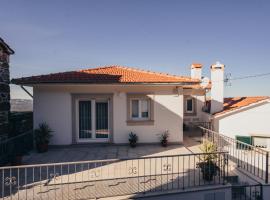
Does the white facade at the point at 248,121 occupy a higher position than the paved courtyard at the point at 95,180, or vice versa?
the white facade at the point at 248,121

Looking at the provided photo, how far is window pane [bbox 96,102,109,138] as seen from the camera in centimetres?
1038

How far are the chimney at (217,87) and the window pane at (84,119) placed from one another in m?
8.31

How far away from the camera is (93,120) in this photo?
1027cm

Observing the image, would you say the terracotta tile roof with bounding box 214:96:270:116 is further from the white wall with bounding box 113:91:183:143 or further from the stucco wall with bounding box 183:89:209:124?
the white wall with bounding box 113:91:183:143

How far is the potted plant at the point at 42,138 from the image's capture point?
928 centimetres

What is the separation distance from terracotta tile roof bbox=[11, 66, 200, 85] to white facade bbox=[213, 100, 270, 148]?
4533mm

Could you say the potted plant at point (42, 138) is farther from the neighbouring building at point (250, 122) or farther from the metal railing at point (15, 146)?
the neighbouring building at point (250, 122)

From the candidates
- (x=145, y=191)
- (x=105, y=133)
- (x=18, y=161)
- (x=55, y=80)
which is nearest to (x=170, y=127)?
(x=105, y=133)

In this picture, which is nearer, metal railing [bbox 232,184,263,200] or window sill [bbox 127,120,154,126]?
metal railing [bbox 232,184,263,200]

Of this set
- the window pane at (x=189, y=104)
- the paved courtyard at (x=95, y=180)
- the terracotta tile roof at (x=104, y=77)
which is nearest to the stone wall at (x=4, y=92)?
the terracotta tile roof at (x=104, y=77)

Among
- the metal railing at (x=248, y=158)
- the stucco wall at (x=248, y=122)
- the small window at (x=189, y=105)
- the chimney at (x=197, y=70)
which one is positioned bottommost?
the metal railing at (x=248, y=158)

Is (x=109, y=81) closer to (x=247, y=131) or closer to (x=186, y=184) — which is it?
(x=186, y=184)

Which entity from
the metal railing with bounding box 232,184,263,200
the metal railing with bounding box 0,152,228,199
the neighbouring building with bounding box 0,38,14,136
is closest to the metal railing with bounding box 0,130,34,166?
the neighbouring building with bounding box 0,38,14,136

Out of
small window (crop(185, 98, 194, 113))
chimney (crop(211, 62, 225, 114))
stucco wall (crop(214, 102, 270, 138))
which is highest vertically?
chimney (crop(211, 62, 225, 114))
